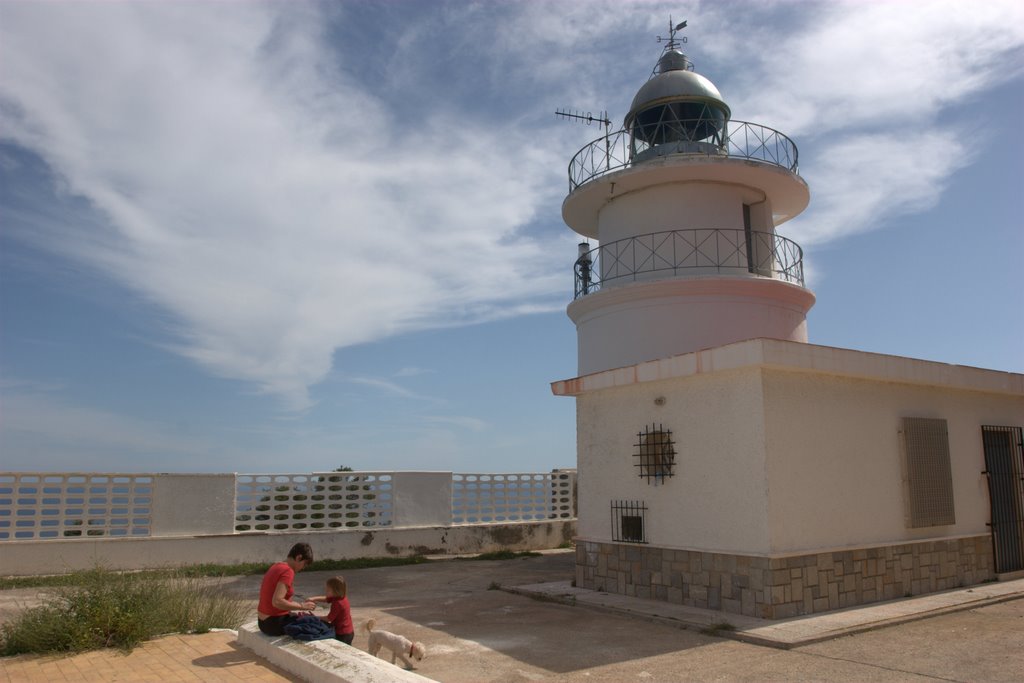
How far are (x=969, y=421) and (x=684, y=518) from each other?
5208 millimetres

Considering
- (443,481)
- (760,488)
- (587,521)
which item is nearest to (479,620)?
(587,521)

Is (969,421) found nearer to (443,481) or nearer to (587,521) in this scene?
(587,521)

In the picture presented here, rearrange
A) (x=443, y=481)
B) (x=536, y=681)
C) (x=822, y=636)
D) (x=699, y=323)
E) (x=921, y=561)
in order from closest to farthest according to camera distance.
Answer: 1. (x=536, y=681)
2. (x=822, y=636)
3. (x=921, y=561)
4. (x=699, y=323)
5. (x=443, y=481)

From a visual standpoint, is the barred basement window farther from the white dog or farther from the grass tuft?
the grass tuft

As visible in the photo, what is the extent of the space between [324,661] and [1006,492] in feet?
35.7

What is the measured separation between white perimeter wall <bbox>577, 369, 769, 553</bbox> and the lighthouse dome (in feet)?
20.0

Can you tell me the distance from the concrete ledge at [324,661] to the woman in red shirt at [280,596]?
0.12 m

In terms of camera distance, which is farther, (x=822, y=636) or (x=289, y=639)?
(x=822, y=636)

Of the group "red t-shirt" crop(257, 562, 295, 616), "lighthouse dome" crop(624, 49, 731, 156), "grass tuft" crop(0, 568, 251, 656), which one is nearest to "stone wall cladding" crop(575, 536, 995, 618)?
"red t-shirt" crop(257, 562, 295, 616)

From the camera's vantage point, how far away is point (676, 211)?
1363cm

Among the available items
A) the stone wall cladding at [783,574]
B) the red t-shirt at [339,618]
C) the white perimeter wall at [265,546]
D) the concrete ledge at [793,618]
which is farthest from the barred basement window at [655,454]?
the white perimeter wall at [265,546]

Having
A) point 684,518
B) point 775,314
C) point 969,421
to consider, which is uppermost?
point 775,314

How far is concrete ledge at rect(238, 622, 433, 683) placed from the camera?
17.3ft

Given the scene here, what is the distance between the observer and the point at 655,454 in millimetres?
9859
